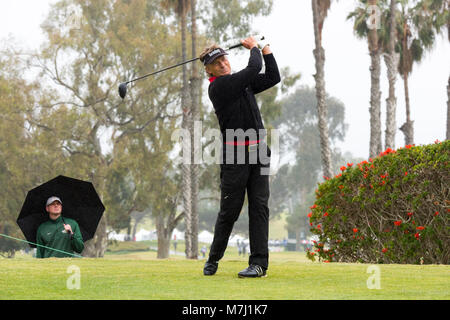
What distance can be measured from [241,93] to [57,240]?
443 centimetres

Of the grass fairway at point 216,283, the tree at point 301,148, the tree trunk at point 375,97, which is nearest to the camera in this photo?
the grass fairway at point 216,283

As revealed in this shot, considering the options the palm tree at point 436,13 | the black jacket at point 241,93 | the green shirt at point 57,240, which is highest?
the palm tree at point 436,13

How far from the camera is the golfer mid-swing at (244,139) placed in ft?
17.3

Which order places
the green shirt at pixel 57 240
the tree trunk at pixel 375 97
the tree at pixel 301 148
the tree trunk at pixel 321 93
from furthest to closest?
1. the tree at pixel 301 148
2. the tree trunk at pixel 375 97
3. the tree trunk at pixel 321 93
4. the green shirt at pixel 57 240

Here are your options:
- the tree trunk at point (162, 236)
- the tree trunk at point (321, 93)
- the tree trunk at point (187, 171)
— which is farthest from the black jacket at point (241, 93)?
the tree trunk at point (162, 236)

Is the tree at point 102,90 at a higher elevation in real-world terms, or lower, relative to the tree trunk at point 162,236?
higher

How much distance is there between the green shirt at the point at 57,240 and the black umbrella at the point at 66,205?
25cm

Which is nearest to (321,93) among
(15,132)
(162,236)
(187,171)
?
(187,171)

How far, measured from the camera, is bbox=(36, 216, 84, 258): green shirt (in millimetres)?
8555

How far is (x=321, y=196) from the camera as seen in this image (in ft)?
34.0

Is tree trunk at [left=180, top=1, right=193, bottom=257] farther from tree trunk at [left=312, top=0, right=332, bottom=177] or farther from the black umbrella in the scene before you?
the black umbrella

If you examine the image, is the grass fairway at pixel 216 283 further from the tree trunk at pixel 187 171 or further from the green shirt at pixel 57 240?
the tree trunk at pixel 187 171

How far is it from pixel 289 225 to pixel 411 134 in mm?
→ 36365

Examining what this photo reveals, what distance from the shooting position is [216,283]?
186 inches
